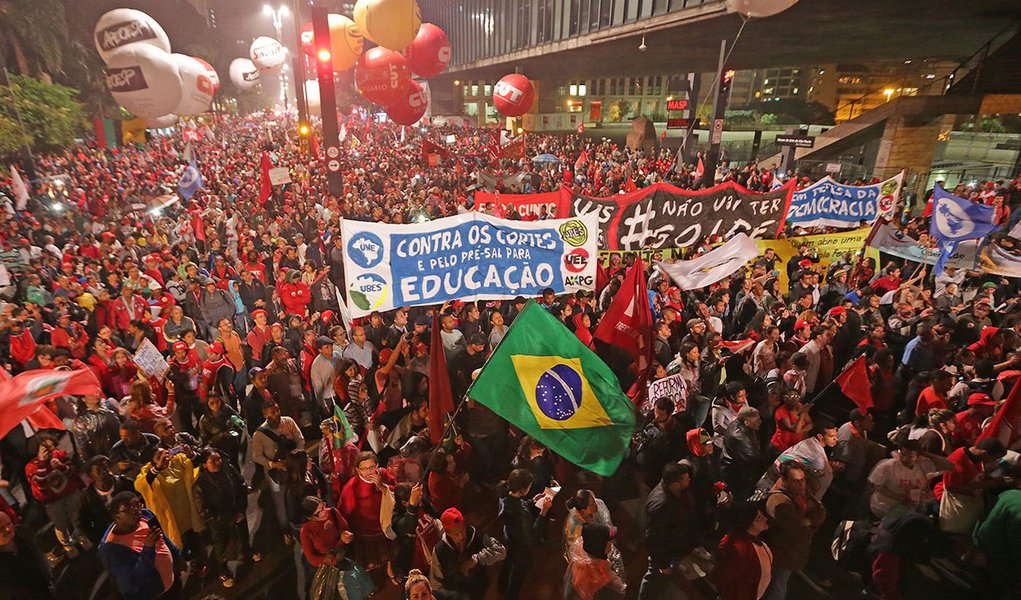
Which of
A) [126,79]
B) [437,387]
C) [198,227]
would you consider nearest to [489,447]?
[437,387]

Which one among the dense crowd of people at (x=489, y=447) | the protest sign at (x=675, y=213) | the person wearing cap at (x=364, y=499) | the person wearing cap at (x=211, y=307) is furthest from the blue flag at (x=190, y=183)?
the person wearing cap at (x=364, y=499)

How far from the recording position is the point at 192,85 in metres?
15.9

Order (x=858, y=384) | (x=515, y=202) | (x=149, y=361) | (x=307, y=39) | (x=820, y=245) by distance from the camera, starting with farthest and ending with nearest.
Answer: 1. (x=307, y=39)
2. (x=515, y=202)
3. (x=820, y=245)
4. (x=149, y=361)
5. (x=858, y=384)

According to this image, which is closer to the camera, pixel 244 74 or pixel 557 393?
pixel 557 393

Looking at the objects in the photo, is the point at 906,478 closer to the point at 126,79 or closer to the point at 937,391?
the point at 937,391

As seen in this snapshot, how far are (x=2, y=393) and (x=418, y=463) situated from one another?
10.5 ft

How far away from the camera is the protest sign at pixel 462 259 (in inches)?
234

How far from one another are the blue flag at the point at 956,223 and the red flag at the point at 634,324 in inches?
211

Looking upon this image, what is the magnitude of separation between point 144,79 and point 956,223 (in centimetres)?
1796

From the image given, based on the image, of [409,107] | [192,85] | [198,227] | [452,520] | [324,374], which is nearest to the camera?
[452,520]

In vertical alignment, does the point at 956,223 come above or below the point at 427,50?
below

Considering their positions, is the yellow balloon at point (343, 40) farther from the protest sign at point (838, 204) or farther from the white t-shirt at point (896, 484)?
the white t-shirt at point (896, 484)

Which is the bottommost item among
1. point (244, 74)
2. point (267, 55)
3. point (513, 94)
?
point (513, 94)

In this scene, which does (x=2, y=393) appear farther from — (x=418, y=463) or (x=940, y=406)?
(x=940, y=406)
